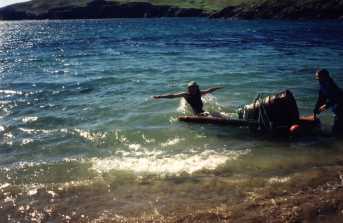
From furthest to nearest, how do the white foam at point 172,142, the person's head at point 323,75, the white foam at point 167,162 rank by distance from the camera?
the white foam at point 172,142, the person's head at point 323,75, the white foam at point 167,162

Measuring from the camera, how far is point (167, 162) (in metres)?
12.0

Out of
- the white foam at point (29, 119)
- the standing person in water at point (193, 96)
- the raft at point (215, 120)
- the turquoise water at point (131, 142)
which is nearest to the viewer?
the turquoise water at point (131, 142)

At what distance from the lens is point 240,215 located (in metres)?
8.50

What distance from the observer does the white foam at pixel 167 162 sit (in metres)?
11.5

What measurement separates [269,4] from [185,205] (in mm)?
107506

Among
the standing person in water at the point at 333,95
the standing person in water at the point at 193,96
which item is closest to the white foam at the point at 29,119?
the standing person in water at the point at 193,96

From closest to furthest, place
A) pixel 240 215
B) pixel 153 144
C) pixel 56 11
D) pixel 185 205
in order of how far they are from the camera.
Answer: pixel 240 215, pixel 185 205, pixel 153 144, pixel 56 11

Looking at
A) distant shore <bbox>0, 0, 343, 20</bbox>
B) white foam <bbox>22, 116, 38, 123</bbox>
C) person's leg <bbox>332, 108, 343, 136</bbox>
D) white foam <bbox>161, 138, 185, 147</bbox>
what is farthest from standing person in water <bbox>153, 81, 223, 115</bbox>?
distant shore <bbox>0, 0, 343, 20</bbox>

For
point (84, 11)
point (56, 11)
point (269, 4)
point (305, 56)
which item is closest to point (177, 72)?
point (305, 56)

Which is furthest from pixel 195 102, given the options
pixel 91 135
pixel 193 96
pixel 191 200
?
pixel 191 200

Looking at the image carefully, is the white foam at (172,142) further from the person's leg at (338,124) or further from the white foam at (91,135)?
the person's leg at (338,124)

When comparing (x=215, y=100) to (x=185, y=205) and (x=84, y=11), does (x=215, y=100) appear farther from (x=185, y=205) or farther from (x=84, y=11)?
(x=84, y=11)

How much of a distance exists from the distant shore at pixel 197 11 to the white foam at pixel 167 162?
83.1 metres

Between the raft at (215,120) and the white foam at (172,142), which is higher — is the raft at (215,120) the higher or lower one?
the higher one
